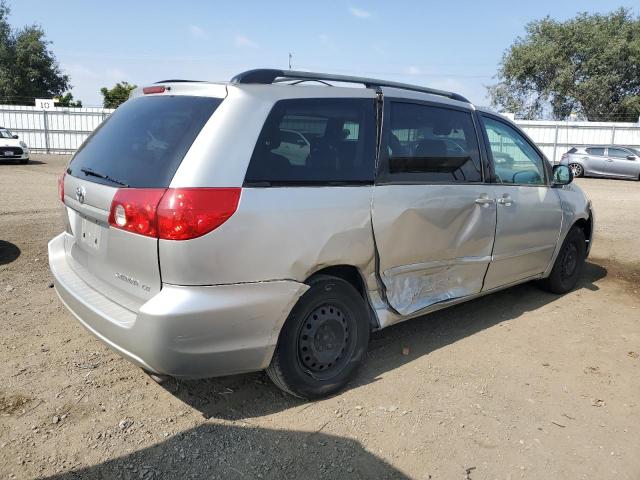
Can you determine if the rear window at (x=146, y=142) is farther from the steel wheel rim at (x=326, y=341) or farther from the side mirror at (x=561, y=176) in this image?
the side mirror at (x=561, y=176)

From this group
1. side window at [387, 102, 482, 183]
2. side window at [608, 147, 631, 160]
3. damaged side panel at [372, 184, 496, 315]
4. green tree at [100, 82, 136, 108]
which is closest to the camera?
damaged side panel at [372, 184, 496, 315]

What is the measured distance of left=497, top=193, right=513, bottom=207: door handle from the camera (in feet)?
13.9

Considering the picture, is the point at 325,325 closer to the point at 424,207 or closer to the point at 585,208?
the point at 424,207

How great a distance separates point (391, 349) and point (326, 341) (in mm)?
929

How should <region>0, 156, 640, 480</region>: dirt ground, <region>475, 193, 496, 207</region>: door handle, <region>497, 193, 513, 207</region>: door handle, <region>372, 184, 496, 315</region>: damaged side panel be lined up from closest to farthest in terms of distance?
<region>0, 156, 640, 480</region>: dirt ground
<region>372, 184, 496, 315</region>: damaged side panel
<region>475, 193, 496, 207</region>: door handle
<region>497, 193, 513, 207</region>: door handle

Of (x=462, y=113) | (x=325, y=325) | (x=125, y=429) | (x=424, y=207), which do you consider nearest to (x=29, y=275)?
(x=125, y=429)

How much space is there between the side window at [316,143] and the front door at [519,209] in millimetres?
1417

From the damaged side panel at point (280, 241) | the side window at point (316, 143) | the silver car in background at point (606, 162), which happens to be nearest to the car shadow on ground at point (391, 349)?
the damaged side panel at point (280, 241)

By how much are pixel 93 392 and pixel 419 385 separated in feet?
6.63

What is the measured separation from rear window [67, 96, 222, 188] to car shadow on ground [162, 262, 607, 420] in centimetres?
133

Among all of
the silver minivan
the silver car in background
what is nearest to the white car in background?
the silver minivan

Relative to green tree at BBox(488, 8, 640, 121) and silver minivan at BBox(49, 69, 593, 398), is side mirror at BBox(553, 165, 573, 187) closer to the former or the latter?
silver minivan at BBox(49, 69, 593, 398)

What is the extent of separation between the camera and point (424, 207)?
3.57 metres

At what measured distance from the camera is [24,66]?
147ft
